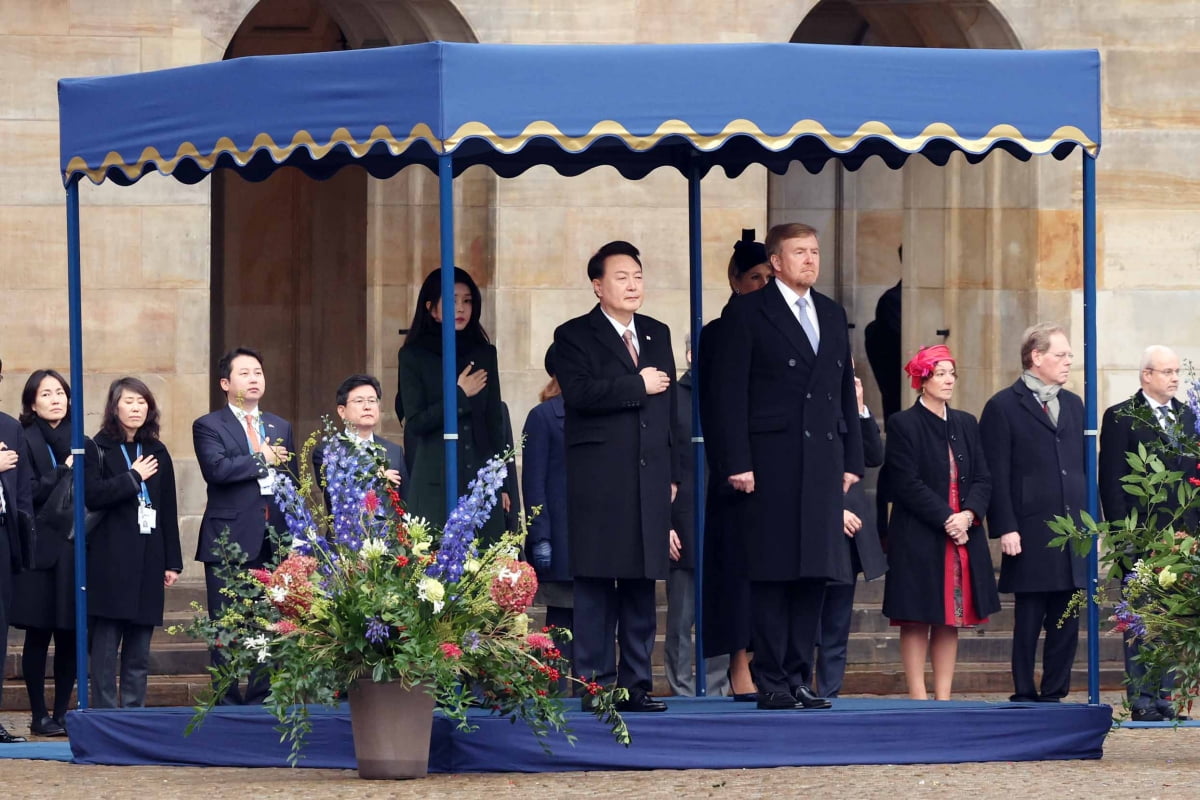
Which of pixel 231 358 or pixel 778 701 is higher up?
pixel 231 358

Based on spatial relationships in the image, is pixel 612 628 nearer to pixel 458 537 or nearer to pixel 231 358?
pixel 458 537

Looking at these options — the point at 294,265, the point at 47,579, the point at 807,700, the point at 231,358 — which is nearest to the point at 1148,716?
the point at 807,700

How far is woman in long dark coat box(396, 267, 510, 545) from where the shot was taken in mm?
12109

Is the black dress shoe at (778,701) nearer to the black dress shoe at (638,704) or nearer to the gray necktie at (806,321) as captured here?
the black dress shoe at (638,704)

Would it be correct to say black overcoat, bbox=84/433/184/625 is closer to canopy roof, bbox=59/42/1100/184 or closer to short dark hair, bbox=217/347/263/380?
short dark hair, bbox=217/347/263/380

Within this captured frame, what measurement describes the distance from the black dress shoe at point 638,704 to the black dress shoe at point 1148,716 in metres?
2.79

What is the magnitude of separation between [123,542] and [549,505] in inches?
75.7

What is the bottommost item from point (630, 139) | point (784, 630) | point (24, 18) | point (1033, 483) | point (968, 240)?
point (784, 630)

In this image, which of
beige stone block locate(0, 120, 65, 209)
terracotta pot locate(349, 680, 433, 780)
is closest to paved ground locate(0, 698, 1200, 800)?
terracotta pot locate(349, 680, 433, 780)

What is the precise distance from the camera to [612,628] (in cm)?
1073

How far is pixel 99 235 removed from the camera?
1525 centimetres

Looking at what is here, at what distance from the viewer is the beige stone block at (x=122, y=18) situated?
15258 mm

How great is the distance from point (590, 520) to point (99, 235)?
562 cm

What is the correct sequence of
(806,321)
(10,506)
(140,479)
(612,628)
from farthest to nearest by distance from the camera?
(140,479)
(10,506)
(806,321)
(612,628)
